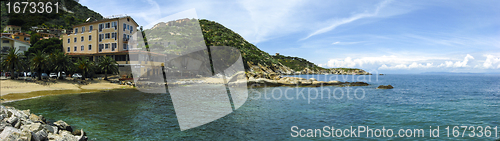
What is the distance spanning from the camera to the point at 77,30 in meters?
70.9

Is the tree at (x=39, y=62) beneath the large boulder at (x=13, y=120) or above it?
above

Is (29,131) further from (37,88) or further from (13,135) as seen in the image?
(37,88)

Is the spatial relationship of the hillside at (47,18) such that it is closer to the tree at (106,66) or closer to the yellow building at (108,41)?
the yellow building at (108,41)

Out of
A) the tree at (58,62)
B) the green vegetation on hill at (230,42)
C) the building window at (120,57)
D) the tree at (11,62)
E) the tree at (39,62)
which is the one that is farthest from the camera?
the green vegetation on hill at (230,42)

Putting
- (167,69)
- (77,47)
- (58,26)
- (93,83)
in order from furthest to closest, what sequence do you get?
(58,26) → (167,69) → (77,47) → (93,83)

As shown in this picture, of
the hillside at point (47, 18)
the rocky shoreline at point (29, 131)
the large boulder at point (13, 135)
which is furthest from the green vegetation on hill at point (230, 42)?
→ the large boulder at point (13, 135)

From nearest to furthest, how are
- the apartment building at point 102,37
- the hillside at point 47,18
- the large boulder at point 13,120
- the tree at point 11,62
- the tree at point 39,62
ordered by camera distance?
the large boulder at point 13,120, the tree at point 11,62, the tree at point 39,62, the apartment building at point 102,37, the hillside at point 47,18

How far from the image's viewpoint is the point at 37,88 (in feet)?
124

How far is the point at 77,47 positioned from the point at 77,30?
16.7ft

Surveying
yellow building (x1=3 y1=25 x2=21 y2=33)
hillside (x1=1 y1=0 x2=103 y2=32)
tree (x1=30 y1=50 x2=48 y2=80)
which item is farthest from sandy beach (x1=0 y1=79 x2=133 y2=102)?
yellow building (x1=3 y1=25 x2=21 y2=33)

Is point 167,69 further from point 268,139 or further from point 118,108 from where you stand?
point 268,139

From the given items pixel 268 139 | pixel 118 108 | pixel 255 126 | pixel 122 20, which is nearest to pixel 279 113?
pixel 255 126

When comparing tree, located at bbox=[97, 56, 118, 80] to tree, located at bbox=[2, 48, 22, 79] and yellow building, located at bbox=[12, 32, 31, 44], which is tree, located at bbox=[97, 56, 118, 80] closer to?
tree, located at bbox=[2, 48, 22, 79]

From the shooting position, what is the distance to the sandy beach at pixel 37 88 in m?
32.4
